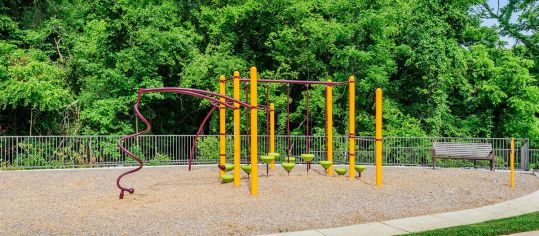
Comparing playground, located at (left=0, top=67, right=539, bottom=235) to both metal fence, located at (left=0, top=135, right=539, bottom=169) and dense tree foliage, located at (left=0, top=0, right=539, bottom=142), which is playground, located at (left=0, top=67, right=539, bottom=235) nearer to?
metal fence, located at (left=0, top=135, right=539, bottom=169)

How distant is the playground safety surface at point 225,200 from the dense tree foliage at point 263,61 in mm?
10130

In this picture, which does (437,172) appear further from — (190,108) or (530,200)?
(190,108)

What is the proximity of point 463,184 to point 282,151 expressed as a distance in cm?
1043

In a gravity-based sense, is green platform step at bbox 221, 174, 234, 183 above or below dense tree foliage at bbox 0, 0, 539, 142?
below

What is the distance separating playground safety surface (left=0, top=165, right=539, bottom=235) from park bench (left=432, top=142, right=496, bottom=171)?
916 mm

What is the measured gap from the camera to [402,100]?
Answer: 93.6 ft

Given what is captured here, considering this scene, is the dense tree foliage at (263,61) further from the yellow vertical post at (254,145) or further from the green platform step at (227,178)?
the yellow vertical post at (254,145)

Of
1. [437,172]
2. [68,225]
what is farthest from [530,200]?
[68,225]

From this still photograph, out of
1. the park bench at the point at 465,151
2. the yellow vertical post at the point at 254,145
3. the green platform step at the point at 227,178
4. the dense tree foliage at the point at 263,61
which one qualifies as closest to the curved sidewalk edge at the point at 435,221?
the yellow vertical post at the point at 254,145

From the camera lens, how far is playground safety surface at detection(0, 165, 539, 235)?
28.5 ft

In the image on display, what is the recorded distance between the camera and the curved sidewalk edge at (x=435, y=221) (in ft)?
27.4

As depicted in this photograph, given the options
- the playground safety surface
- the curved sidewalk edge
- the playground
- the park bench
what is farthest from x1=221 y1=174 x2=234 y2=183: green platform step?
the park bench

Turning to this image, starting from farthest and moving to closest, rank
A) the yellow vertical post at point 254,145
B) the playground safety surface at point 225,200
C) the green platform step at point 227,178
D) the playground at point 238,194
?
the green platform step at point 227,178 < the yellow vertical post at point 254,145 < the playground at point 238,194 < the playground safety surface at point 225,200

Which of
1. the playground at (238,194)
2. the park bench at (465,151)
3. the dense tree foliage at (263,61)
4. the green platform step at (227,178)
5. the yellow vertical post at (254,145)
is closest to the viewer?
the playground at (238,194)
